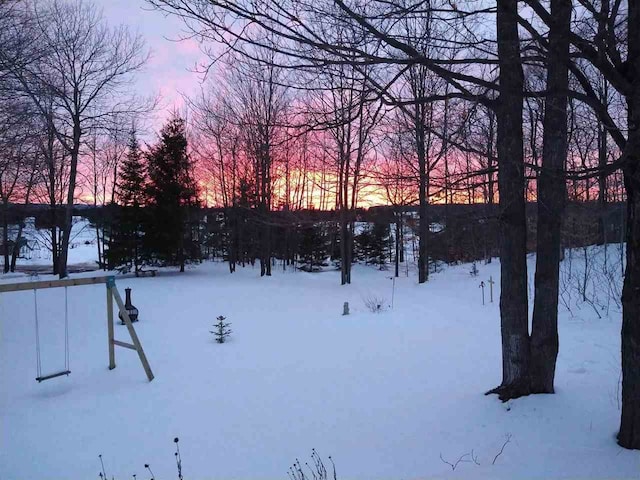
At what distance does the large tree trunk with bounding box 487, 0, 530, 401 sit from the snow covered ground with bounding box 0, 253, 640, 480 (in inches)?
15.3

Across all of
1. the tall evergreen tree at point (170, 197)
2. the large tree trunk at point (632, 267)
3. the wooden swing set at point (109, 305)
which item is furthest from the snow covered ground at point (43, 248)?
the large tree trunk at point (632, 267)

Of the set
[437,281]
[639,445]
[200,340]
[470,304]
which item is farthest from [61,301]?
[639,445]

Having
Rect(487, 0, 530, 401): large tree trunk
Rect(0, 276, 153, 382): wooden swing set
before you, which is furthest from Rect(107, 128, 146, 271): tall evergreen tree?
Rect(487, 0, 530, 401): large tree trunk

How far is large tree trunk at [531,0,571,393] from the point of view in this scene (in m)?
3.98

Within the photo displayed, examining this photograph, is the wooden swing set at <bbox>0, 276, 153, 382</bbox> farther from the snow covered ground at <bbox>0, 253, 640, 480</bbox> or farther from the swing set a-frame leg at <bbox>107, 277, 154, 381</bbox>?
the snow covered ground at <bbox>0, 253, 640, 480</bbox>

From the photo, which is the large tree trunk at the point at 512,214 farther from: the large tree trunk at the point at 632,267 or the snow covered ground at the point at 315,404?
the large tree trunk at the point at 632,267

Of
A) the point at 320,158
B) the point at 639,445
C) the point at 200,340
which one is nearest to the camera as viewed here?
the point at 639,445

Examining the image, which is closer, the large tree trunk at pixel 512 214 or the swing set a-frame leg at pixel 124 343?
the large tree trunk at pixel 512 214

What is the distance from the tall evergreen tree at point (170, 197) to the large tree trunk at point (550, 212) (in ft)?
66.5

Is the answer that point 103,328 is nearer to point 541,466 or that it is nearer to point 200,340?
point 200,340

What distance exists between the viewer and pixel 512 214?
4262 millimetres

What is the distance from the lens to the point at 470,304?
38.7 feet

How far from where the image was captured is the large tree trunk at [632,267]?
3.13m

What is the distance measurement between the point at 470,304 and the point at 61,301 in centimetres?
1213
